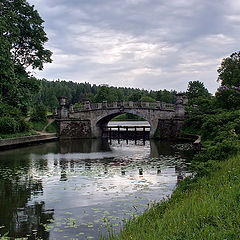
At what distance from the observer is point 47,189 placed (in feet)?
36.4

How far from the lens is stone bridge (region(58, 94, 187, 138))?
1300 inches

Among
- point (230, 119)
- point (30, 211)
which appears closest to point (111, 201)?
point (30, 211)

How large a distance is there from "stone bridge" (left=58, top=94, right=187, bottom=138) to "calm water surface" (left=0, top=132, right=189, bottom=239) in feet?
55.4

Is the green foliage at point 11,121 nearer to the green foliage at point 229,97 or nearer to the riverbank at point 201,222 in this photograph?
the green foliage at point 229,97

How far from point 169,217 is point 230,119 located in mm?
15555

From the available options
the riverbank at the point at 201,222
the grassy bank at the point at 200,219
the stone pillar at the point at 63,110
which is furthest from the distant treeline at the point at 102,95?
the riverbank at the point at 201,222

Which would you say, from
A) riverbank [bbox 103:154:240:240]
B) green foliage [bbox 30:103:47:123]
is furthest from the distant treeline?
riverbank [bbox 103:154:240:240]

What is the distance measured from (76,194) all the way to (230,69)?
130 feet

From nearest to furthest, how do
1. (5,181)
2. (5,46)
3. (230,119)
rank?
(5,181), (230,119), (5,46)

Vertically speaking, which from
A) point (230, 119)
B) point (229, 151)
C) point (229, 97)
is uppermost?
point (229, 97)

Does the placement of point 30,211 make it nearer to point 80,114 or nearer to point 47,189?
point 47,189

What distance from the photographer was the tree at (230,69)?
41.3 meters

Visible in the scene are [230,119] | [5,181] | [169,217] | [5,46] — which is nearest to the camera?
[169,217]

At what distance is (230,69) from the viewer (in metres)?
43.8
